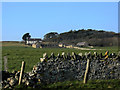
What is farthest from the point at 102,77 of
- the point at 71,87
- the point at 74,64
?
the point at 71,87

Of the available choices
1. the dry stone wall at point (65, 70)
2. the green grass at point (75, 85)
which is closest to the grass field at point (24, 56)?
the dry stone wall at point (65, 70)

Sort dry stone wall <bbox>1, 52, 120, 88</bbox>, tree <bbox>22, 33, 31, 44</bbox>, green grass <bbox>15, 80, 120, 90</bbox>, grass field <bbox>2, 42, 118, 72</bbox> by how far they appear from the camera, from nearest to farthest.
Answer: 1. green grass <bbox>15, 80, 120, 90</bbox>
2. dry stone wall <bbox>1, 52, 120, 88</bbox>
3. grass field <bbox>2, 42, 118, 72</bbox>
4. tree <bbox>22, 33, 31, 44</bbox>

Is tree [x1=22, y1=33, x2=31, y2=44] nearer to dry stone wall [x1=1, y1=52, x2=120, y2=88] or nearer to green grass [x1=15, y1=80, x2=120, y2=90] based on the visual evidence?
dry stone wall [x1=1, y1=52, x2=120, y2=88]

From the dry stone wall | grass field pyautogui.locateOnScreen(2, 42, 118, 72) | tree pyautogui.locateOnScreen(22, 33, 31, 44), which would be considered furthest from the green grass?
tree pyautogui.locateOnScreen(22, 33, 31, 44)

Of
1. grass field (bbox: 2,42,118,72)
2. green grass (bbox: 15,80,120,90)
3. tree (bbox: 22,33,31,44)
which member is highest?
tree (bbox: 22,33,31,44)

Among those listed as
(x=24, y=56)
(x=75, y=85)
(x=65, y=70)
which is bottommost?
(x=75, y=85)

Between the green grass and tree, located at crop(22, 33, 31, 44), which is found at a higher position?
tree, located at crop(22, 33, 31, 44)

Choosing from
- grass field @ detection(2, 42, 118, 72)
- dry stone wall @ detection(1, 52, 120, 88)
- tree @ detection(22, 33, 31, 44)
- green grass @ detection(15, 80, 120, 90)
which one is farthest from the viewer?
tree @ detection(22, 33, 31, 44)

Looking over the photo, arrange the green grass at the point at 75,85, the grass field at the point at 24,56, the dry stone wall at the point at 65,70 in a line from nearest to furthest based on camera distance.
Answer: the green grass at the point at 75,85 → the dry stone wall at the point at 65,70 → the grass field at the point at 24,56

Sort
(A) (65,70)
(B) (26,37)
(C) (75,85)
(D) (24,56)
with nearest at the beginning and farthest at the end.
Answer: (C) (75,85) < (A) (65,70) < (D) (24,56) < (B) (26,37)

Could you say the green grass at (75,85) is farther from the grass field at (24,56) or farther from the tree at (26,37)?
the tree at (26,37)

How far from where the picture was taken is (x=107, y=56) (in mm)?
17609

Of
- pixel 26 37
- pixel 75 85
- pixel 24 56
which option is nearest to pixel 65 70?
pixel 75 85

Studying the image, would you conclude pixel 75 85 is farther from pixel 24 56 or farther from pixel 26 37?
pixel 26 37
